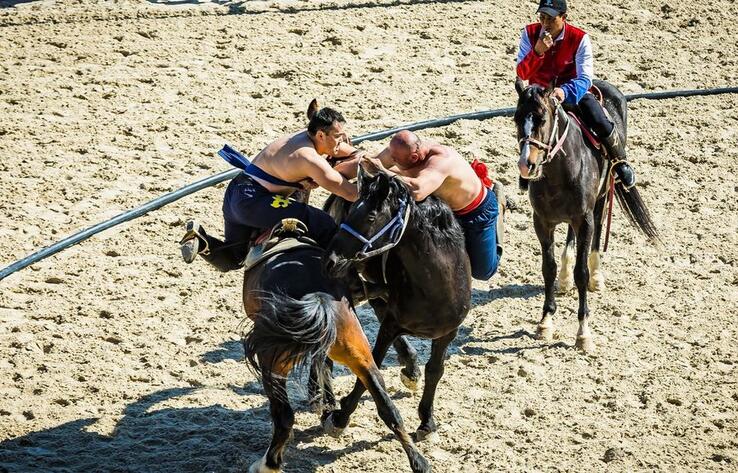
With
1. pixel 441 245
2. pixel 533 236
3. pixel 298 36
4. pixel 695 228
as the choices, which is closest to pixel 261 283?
pixel 441 245

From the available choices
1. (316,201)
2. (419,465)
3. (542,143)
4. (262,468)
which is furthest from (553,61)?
(262,468)

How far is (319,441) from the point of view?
6738 mm

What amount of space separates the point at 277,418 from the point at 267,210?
122cm

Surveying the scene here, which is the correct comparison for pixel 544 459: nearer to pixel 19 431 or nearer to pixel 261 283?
pixel 261 283

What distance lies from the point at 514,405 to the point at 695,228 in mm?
3234

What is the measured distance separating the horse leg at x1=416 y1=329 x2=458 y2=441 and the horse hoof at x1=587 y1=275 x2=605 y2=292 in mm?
2572

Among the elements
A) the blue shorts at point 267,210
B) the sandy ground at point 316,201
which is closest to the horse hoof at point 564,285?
the sandy ground at point 316,201

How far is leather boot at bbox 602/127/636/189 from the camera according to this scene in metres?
8.44

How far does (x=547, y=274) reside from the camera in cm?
830

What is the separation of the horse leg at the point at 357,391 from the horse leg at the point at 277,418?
559 mm

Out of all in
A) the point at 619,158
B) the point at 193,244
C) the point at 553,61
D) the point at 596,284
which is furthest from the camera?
the point at 596,284

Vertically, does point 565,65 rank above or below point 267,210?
above

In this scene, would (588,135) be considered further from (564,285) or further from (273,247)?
(273,247)

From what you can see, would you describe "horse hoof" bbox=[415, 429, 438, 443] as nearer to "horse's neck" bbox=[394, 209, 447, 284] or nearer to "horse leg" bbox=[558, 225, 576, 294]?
"horse's neck" bbox=[394, 209, 447, 284]
